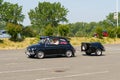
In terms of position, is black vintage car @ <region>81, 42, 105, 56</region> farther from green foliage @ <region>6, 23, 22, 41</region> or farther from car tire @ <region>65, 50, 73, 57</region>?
green foliage @ <region>6, 23, 22, 41</region>

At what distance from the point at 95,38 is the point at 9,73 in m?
32.1

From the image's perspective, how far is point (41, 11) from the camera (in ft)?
314

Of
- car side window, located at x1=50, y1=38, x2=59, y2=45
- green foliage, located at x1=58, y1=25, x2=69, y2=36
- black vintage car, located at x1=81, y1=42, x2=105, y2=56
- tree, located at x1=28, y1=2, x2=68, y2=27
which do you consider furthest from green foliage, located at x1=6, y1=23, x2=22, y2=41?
tree, located at x1=28, y1=2, x2=68, y2=27

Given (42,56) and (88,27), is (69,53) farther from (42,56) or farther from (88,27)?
(88,27)

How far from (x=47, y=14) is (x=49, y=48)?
231 feet

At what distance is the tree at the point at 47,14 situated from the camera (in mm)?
91338

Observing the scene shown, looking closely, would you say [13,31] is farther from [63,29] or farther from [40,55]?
[40,55]

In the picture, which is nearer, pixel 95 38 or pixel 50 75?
pixel 50 75

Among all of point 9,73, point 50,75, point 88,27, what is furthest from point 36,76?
point 88,27

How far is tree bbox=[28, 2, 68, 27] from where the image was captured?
91338mm

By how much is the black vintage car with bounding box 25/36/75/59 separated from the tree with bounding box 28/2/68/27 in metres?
66.1

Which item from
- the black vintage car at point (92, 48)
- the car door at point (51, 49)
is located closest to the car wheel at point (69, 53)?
the car door at point (51, 49)

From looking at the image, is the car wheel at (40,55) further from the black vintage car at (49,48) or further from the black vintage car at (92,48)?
the black vintage car at (92,48)

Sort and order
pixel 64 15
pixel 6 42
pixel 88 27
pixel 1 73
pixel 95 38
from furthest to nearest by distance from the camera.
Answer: pixel 88 27 → pixel 64 15 → pixel 95 38 → pixel 6 42 → pixel 1 73
